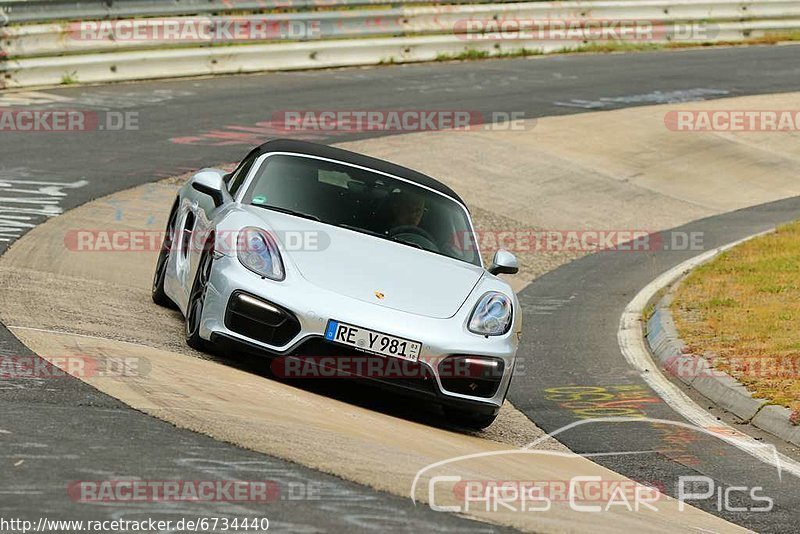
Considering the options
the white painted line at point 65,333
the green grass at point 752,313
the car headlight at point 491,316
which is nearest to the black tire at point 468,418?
the car headlight at point 491,316

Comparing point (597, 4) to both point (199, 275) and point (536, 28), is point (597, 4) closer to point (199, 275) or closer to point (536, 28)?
point (536, 28)

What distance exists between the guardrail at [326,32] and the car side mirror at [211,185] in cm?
1083

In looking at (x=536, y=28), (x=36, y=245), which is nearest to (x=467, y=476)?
(x=36, y=245)

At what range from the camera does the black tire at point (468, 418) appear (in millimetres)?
7854

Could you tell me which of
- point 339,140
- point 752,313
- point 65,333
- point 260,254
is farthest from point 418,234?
point 339,140

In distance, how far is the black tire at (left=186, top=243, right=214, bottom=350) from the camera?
25.7 ft

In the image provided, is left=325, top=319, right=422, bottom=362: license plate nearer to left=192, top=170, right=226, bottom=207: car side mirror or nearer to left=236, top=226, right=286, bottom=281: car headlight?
left=236, top=226, right=286, bottom=281: car headlight

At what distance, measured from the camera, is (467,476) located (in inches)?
241

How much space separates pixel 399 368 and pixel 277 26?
15671mm

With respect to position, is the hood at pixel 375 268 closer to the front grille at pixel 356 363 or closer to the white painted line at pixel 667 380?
the front grille at pixel 356 363

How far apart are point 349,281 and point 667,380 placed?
11.6 ft

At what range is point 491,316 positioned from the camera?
7855 mm

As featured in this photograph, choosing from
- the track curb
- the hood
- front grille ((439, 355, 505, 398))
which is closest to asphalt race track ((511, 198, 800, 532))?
the track curb

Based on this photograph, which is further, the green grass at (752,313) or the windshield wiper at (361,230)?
the green grass at (752,313)
